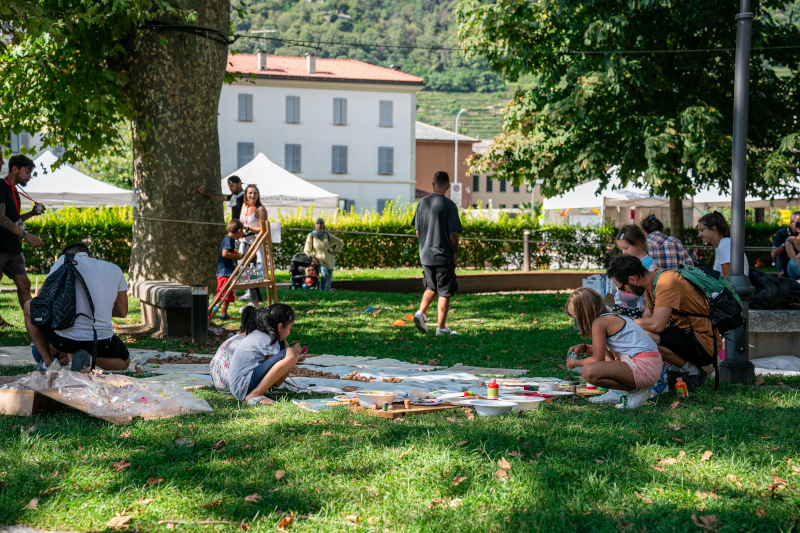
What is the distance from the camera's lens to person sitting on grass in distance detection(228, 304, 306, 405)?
17.6 feet

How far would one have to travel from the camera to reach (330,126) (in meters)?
50.9

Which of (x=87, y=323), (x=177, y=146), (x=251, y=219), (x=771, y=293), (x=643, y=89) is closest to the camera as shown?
(x=87, y=323)

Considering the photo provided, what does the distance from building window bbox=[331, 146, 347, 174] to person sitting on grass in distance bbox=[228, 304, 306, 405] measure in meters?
46.1

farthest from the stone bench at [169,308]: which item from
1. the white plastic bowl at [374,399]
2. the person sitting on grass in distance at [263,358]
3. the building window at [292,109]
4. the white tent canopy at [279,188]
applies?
the building window at [292,109]

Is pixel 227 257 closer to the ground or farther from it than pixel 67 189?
closer to the ground

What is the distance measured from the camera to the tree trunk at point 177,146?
416 inches

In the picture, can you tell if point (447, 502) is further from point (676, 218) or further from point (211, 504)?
point (676, 218)

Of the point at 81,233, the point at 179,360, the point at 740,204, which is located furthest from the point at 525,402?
the point at 81,233

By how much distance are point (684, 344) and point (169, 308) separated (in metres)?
5.66

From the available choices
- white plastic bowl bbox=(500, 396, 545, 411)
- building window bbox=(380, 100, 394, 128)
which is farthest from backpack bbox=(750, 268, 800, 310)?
building window bbox=(380, 100, 394, 128)

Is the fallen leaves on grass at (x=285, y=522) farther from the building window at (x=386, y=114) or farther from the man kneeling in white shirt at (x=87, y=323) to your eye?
the building window at (x=386, y=114)

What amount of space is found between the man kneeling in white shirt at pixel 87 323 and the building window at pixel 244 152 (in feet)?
145

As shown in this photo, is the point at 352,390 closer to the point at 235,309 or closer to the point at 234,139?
the point at 235,309

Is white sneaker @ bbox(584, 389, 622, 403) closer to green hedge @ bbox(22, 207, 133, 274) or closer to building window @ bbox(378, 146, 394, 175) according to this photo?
green hedge @ bbox(22, 207, 133, 274)
